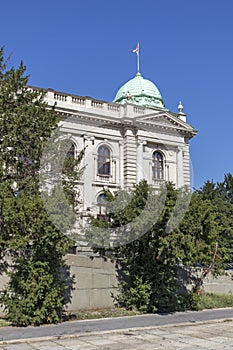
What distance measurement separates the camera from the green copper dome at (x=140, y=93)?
123 ft

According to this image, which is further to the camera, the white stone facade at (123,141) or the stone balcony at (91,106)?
the white stone facade at (123,141)

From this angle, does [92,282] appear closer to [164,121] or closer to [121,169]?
[121,169]

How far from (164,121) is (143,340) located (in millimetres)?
26640

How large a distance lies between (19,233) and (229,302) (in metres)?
9.91

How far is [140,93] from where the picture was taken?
125 ft

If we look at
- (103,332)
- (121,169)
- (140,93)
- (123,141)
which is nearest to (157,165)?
(121,169)

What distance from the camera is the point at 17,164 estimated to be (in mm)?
15875

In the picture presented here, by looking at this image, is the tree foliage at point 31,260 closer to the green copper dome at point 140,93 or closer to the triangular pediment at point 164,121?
the triangular pediment at point 164,121

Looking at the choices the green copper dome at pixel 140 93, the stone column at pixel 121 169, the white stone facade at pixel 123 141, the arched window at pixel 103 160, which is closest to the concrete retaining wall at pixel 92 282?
the white stone facade at pixel 123 141

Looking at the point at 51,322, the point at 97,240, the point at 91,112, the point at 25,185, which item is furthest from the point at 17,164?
the point at 91,112

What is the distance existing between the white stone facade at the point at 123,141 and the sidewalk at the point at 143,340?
59.6 feet

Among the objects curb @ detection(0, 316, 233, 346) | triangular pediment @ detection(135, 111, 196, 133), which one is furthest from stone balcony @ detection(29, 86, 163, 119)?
curb @ detection(0, 316, 233, 346)

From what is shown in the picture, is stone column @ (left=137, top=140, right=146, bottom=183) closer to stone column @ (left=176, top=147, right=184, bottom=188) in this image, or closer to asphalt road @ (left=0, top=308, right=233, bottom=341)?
stone column @ (left=176, top=147, right=184, bottom=188)

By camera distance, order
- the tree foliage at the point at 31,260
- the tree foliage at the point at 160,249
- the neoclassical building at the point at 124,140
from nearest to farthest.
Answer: the tree foliage at the point at 31,260, the tree foliage at the point at 160,249, the neoclassical building at the point at 124,140
